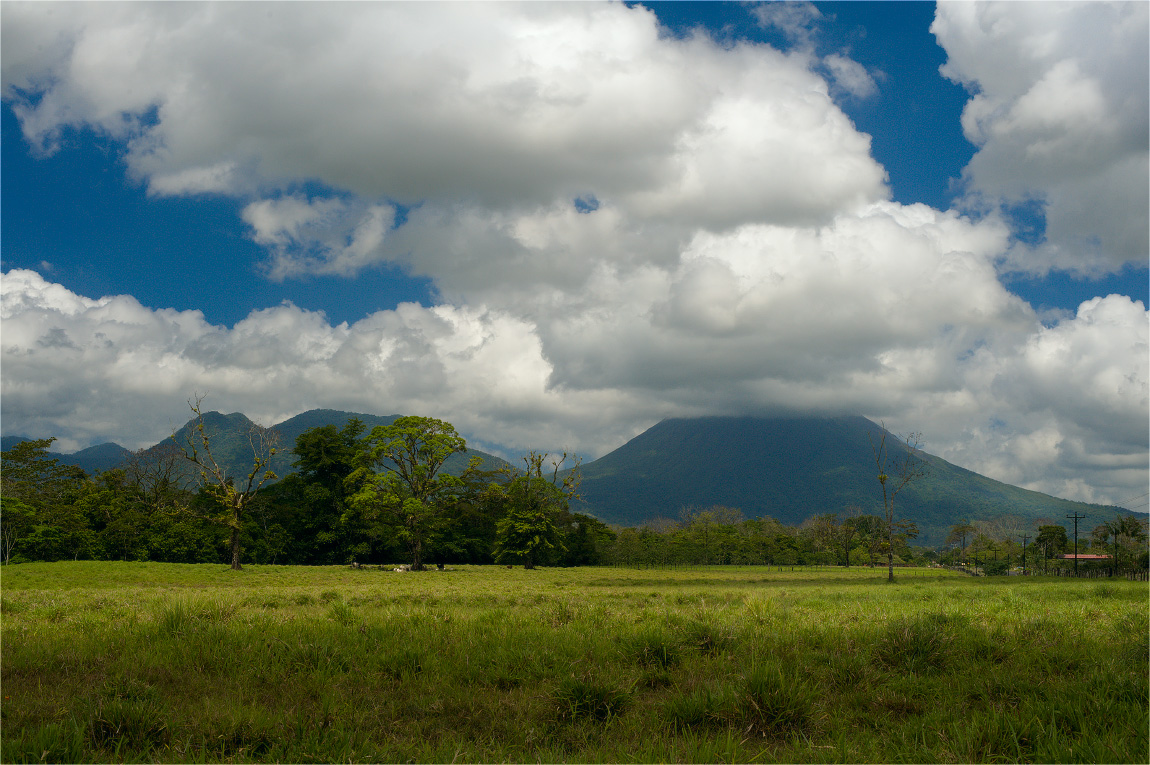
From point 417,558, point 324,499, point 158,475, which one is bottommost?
point 417,558

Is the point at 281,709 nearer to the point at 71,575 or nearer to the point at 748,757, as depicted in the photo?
the point at 748,757

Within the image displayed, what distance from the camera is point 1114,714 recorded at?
5.38 metres

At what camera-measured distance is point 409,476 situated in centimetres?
5419

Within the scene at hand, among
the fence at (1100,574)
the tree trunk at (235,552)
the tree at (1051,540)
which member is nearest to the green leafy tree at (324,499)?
the tree trunk at (235,552)

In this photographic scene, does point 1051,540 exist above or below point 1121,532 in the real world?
below

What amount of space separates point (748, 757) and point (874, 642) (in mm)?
3667

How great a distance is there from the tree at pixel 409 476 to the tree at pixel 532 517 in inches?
448

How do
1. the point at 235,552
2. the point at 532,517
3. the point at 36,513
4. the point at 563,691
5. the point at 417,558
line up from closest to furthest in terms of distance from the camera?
the point at 563,691 < the point at 235,552 < the point at 417,558 < the point at 36,513 < the point at 532,517

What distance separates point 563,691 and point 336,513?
66.1 metres

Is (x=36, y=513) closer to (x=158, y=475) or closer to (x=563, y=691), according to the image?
(x=158, y=475)

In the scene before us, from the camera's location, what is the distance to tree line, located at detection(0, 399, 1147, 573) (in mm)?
51375

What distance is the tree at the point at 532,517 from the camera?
64125 mm

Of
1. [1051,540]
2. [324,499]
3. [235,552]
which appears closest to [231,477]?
[235,552]

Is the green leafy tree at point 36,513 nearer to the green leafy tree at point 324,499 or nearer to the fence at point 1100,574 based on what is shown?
the green leafy tree at point 324,499
